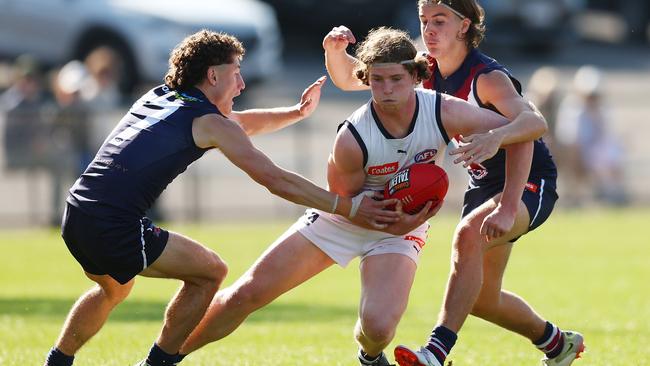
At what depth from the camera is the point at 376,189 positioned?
6.66m

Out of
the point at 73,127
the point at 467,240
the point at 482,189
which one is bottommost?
the point at 73,127

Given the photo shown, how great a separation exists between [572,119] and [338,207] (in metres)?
12.7

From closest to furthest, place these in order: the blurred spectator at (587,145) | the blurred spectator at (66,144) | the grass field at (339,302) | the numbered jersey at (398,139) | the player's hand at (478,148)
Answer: the player's hand at (478,148), the numbered jersey at (398,139), the grass field at (339,302), the blurred spectator at (66,144), the blurred spectator at (587,145)

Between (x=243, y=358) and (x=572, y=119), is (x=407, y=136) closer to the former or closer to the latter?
(x=243, y=358)

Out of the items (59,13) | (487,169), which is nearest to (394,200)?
(487,169)

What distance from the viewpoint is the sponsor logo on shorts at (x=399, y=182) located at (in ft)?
21.1

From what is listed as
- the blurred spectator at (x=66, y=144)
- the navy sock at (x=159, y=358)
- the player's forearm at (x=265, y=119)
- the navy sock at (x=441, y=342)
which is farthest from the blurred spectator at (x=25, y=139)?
the navy sock at (x=441, y=342)

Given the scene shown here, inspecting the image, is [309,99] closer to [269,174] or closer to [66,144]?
[269,174]

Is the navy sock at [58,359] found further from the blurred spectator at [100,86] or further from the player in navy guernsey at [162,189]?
the blurred spectator at [100,86]

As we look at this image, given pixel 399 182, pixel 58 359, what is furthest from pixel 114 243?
Answer: pixel 399 182

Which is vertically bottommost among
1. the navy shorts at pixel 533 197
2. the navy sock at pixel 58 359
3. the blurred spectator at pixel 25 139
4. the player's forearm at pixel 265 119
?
the blurred spectator at pixel 25 139

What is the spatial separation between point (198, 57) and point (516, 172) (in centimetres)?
170

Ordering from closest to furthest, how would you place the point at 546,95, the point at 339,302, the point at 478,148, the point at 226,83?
the point at 478,148 < the point at 226,83 < the point at 339,302 < the point at 546,95

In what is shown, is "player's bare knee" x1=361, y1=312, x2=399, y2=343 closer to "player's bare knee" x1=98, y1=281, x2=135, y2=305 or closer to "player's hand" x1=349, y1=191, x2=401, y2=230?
"player's hand" x1=349, y1=191, x2=401, y2=230
